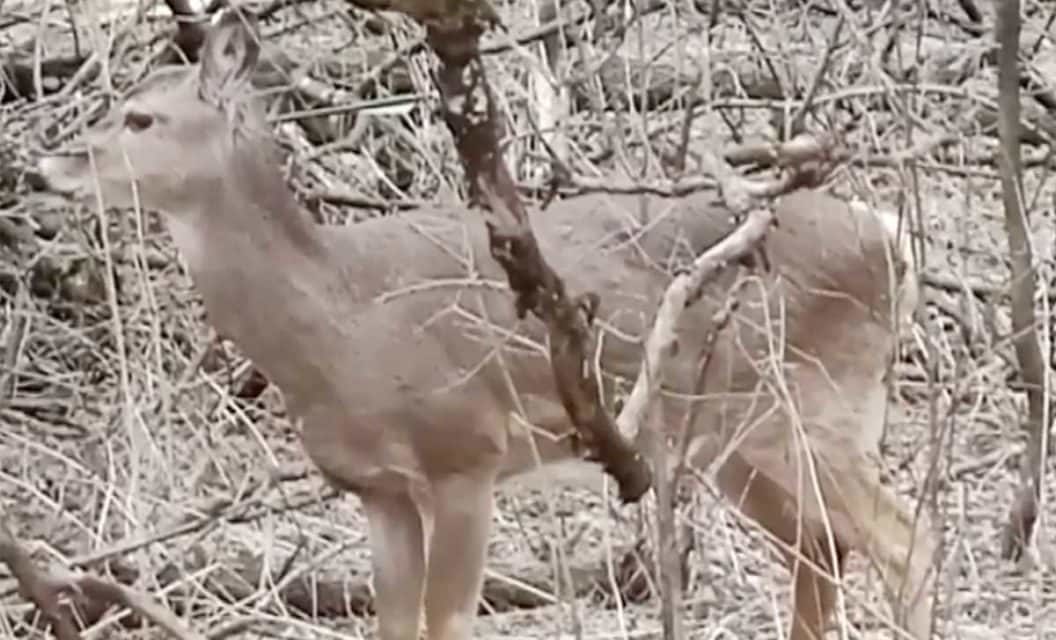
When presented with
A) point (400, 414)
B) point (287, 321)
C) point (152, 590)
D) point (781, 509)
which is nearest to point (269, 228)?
point (287, 321)

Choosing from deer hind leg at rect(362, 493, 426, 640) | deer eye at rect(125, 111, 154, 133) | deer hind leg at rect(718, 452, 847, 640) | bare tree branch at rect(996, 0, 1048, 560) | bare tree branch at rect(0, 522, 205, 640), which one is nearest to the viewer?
A: bare tree branch at rect(0, 522, 205, 640)

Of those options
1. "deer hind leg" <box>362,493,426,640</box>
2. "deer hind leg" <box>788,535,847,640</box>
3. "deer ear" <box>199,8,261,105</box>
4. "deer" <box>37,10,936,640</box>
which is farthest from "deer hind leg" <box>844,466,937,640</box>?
"deer ear" <box>199,8,261,105</box>

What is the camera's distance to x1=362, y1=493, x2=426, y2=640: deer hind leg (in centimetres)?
411

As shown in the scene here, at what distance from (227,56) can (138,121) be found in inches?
7.7

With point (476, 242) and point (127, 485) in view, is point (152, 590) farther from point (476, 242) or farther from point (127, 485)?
point (476, 242)

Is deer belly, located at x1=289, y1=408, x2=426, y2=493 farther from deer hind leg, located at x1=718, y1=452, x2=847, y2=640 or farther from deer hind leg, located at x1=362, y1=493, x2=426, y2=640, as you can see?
deer hind leg, located at x1=718, y1=452, x2=847, y2=640

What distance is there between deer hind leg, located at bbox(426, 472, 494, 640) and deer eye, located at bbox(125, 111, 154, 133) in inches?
32.2

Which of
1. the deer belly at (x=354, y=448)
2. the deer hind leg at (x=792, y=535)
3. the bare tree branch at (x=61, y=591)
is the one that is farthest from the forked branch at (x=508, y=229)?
the deer hind leg at (x=792, y=535)

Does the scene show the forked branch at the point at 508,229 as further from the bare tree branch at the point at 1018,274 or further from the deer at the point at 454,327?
the bare tree branch at the point at 1018,274

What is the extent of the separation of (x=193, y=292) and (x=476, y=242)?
5.67 feet

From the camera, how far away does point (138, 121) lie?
390 centimetres

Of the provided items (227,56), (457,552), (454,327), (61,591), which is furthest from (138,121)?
(61,591)

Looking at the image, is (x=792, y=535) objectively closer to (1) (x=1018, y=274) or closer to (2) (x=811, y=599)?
(2) (x=811, y=599)

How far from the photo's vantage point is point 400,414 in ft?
12.8
